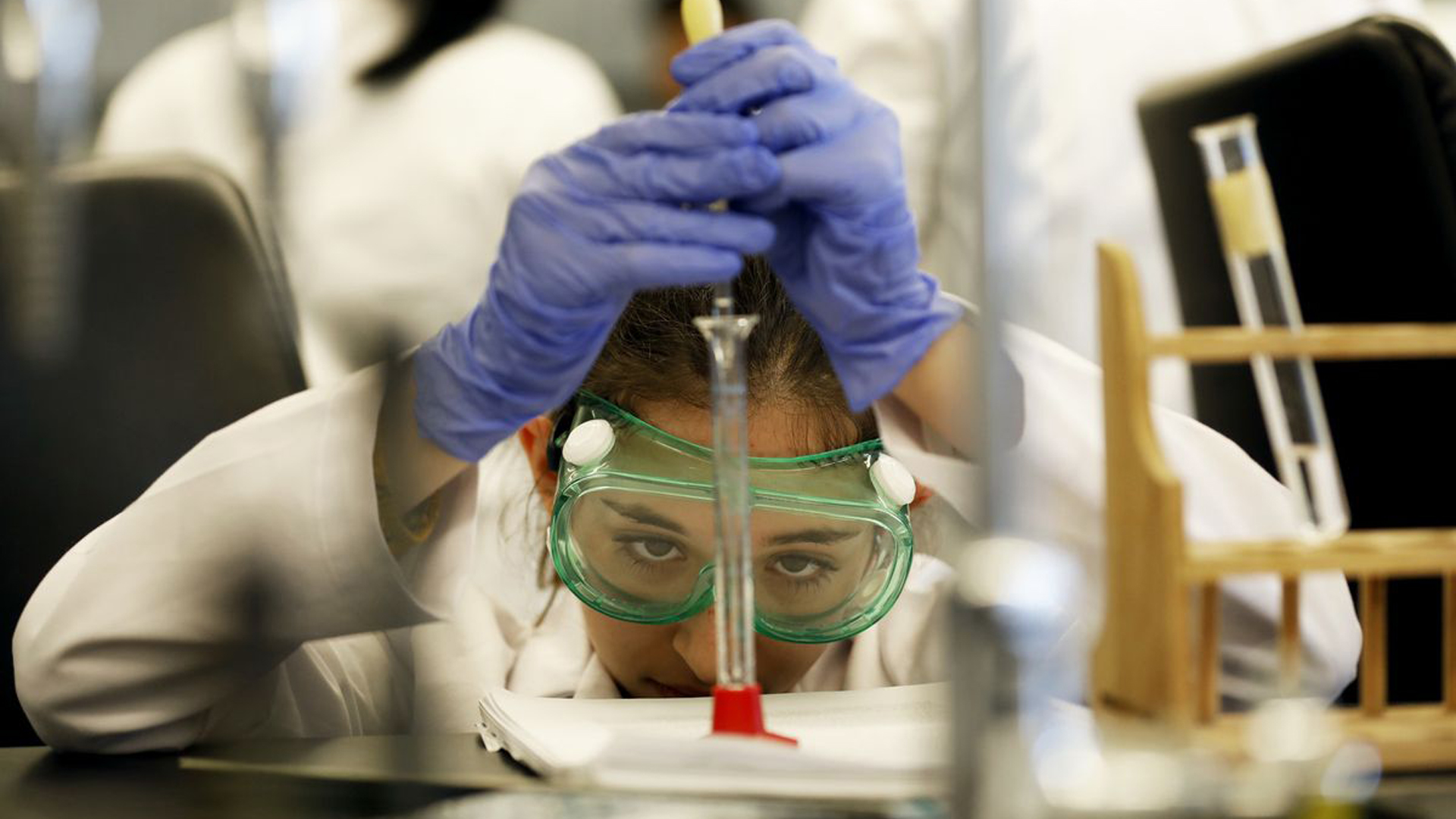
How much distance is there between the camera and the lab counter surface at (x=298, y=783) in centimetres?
80

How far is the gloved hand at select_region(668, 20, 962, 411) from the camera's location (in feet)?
3.23

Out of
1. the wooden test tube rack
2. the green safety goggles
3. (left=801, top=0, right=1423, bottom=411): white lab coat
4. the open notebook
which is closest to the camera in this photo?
the open notebook

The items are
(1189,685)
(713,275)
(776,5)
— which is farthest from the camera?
(776,5)

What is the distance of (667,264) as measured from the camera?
0.98 m

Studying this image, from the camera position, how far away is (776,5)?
4.73 feet

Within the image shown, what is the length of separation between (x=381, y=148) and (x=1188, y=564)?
4.80ft

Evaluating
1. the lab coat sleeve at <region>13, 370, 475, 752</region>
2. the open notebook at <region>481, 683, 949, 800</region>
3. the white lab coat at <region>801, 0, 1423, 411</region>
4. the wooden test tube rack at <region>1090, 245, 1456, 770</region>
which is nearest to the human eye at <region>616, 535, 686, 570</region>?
the open notebook at <region>481, 683, 949, 800</region>

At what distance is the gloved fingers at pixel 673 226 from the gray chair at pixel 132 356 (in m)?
0.69

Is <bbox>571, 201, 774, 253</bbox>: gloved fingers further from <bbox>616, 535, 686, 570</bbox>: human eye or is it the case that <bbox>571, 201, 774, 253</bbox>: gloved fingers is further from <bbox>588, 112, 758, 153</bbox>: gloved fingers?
<bbox>616, 535, 686, 570</bbox>: human eye

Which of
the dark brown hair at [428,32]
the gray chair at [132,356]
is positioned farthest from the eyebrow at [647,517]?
the dark brown hair at [428,32]

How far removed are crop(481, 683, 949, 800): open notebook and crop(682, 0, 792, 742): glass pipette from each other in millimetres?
64

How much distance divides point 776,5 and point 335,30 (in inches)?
21.4

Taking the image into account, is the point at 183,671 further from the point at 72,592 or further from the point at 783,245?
the point at 783,245

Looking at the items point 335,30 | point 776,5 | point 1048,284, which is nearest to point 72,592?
point 335,30
